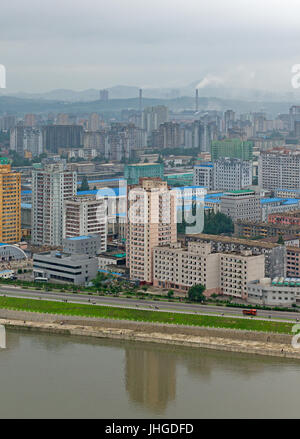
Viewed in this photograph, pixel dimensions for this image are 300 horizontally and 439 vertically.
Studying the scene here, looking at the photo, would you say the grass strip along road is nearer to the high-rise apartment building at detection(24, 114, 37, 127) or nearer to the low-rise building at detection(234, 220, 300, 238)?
the low-rise building at detection(234, 220, 300, 238)

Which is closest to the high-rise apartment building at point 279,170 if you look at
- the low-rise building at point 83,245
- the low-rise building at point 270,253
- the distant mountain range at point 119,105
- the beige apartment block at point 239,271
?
the low-rise building at point 270,253

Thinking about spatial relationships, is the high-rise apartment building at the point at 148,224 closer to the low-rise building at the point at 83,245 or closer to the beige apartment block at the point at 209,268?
the beige apartment block at the point at 209,268

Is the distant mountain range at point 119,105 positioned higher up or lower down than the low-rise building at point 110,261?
higher up

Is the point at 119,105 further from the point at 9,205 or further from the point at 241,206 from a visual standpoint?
the point at 9,205

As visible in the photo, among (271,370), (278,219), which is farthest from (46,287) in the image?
(278,219)

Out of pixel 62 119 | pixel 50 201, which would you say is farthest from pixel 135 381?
pixel 62 119
